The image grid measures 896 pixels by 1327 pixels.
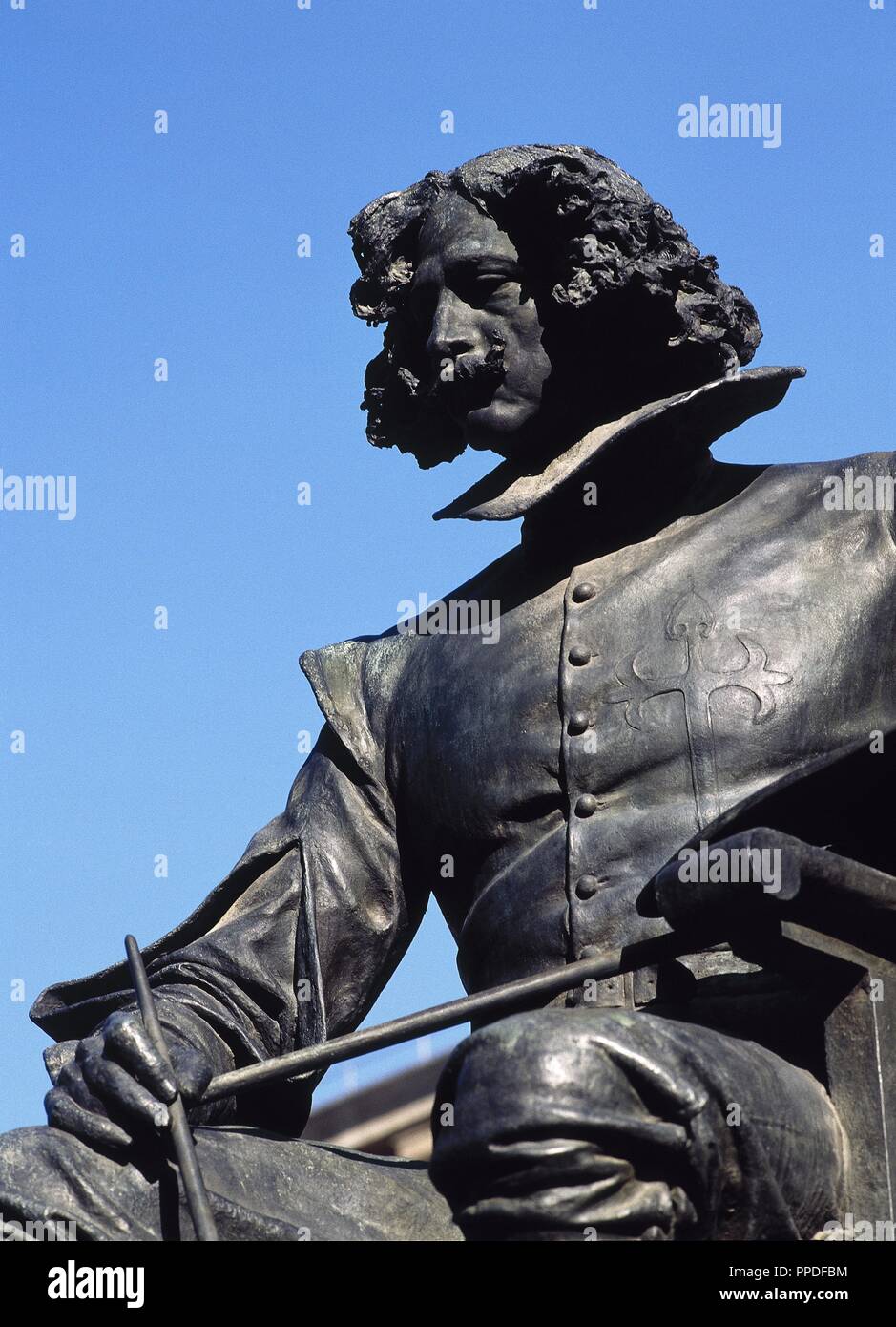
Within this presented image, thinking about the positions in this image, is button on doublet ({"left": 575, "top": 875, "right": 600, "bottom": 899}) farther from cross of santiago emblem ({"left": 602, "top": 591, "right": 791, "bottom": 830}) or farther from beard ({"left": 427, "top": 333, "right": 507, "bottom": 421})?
beard ({"left": 427, "top": 333, "right": 507, "bottom": 421})

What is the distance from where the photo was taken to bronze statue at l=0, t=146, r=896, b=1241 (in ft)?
19.4

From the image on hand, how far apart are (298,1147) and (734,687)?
1.59 m

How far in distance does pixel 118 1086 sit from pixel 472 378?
228 centimetres

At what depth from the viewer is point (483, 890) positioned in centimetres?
754

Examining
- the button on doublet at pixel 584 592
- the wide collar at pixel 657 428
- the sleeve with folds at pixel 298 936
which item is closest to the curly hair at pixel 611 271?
the wide collar at pixel 657 428

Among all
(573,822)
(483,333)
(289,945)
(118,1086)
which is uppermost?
(483,333)

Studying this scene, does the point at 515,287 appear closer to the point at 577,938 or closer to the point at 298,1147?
the point at 577,938

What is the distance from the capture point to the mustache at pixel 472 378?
25.6ft

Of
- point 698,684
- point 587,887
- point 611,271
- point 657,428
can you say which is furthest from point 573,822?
point 611,271

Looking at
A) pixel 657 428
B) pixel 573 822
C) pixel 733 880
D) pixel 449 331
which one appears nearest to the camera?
pixel 733 880

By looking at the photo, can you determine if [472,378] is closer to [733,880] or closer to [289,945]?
[289,945]

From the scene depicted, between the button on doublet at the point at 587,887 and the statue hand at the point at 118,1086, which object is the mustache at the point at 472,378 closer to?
the button on doublet at the point at 587,887

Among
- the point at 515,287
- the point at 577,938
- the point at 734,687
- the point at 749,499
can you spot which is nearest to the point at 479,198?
the point at 515,287

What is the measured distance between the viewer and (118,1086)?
6.62 m
